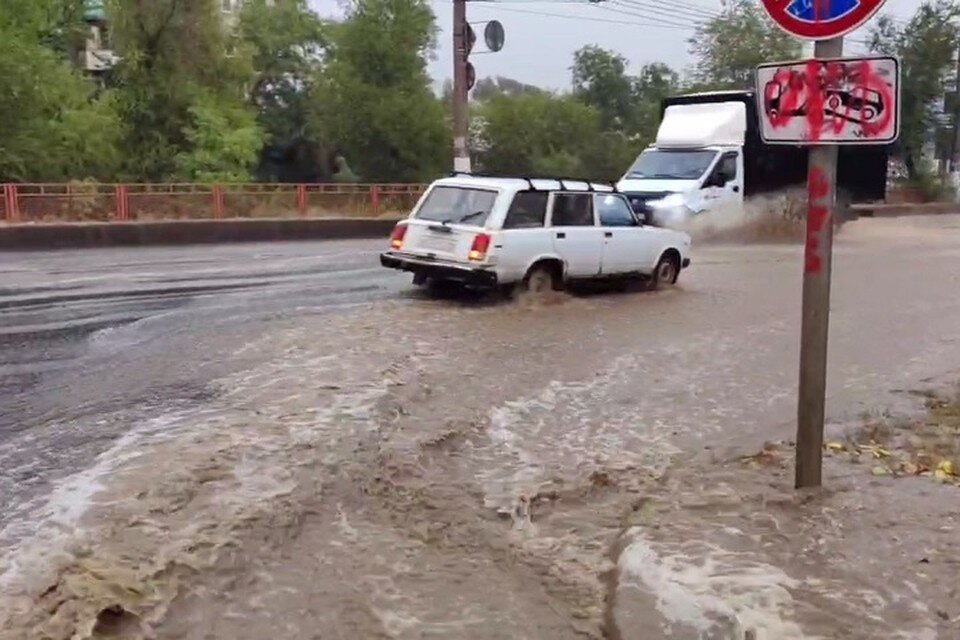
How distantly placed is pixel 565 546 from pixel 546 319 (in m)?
6.93

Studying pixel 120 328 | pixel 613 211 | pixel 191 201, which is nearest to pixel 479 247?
pixel 613 211

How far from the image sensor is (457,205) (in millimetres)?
13203

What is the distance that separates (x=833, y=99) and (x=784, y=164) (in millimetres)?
19849

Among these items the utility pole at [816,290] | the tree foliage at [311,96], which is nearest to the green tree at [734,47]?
the tree foliage at [311,96]

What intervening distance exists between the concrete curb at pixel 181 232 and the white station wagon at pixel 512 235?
9174mm

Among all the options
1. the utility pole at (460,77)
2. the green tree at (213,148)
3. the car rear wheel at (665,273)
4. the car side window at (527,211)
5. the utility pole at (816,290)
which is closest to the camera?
the utility pole at (816,290)

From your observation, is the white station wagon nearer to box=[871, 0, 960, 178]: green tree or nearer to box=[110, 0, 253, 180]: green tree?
box=[110, 0, 253, 180]: green tree

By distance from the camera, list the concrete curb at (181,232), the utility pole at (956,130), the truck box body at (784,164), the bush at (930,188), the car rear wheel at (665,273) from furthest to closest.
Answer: the utility pole at (956,130)
the bush at (930,188)
the truck box body at (784,164)
the concrete curb at (181,232)
the car rear wheel at (665,273)

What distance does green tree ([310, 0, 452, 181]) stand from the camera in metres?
39.6

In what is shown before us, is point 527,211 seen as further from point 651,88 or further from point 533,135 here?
point 651,88

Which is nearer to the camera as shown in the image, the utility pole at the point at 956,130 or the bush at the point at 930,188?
the bush at the point at 930,188

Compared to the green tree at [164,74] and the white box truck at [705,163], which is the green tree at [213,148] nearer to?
the green tree at [164,74]

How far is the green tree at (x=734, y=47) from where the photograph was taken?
48.3 meters

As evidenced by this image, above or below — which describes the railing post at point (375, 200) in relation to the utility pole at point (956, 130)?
below
